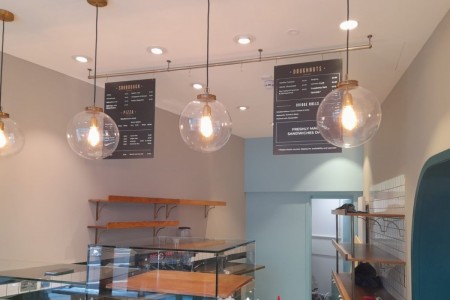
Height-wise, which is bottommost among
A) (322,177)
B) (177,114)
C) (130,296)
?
(130,296)

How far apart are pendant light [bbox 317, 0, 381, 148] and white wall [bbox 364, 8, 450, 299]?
55 centimetres

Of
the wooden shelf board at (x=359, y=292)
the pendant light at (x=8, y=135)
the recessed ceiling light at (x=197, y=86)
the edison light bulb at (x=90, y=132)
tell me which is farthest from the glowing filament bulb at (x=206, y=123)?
the wooden shelf board at (x=359, y=292)

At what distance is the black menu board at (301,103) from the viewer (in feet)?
10.3

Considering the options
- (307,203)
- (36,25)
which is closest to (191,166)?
(307,203)

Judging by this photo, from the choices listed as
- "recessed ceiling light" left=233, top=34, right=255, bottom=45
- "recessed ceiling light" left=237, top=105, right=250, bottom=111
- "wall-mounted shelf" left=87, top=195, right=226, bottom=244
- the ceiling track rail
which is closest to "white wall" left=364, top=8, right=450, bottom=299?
the ceiling track rail

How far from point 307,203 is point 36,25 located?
18.7 feet

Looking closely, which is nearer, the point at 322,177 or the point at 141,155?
the point at 141,155

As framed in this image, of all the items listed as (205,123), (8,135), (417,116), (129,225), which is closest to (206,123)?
(205,123)

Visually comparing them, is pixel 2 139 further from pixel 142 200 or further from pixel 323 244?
pixel 323 244

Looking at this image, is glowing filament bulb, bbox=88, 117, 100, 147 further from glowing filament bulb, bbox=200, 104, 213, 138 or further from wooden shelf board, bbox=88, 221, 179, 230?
wooden shelf board, bbox=88, 221, 179, 230

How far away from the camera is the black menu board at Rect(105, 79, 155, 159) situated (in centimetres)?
356

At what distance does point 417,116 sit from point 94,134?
2500 millimetres

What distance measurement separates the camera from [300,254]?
24.4ft

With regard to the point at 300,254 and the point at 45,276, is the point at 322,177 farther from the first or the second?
the point at 45,276
